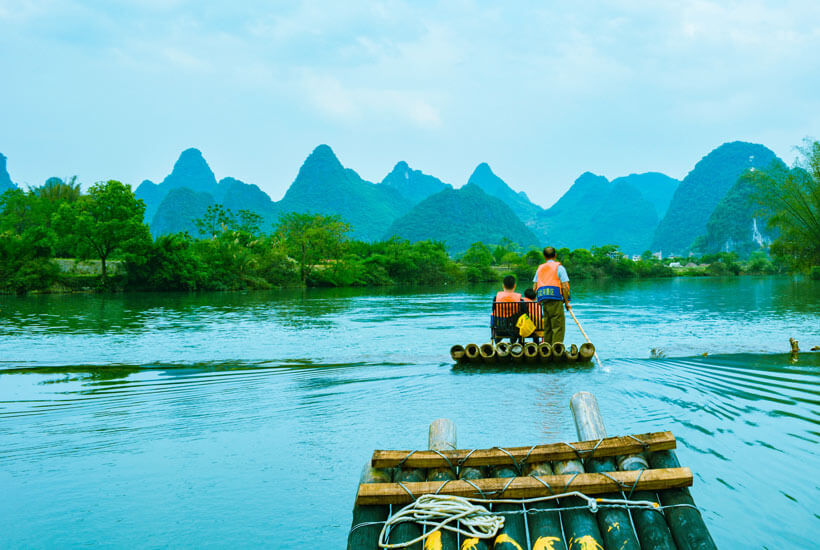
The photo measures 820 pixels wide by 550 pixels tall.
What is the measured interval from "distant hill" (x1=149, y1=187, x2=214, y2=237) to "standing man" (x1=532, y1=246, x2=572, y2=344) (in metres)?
149

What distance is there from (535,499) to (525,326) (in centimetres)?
778

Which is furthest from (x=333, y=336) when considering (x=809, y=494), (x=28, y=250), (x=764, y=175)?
(x=28, y=250)

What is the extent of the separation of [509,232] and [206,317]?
152529 mm

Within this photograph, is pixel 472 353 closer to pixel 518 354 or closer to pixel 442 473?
pixel 518 354

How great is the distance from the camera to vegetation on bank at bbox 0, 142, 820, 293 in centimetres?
3662

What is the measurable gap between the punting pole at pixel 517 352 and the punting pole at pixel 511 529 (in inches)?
283

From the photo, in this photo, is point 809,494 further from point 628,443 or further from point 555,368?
point 555,368

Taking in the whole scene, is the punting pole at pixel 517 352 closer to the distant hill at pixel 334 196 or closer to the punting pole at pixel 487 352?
the punting pole at pixel 487 352

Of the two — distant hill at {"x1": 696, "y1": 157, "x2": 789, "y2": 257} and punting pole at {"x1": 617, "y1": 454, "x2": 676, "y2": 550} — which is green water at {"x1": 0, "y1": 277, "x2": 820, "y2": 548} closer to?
punting pole at {"x1": 617, "y1": 454, "x2": 676, "y2": 550}

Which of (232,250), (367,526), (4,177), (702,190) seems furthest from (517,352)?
(702,190)

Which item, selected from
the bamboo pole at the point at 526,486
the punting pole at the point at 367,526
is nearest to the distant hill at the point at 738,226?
the bamboo pole at the point at 526,486

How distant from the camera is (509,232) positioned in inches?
6683

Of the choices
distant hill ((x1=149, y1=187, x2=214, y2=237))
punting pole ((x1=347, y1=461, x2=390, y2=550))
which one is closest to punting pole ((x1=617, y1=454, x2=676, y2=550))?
punting pole ((x1=347, y1=461, x2=390, y2=550))

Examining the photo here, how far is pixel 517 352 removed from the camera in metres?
10.1
